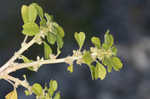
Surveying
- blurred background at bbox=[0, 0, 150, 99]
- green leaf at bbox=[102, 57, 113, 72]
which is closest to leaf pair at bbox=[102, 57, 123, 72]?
green leaf at bbox=[102, 57, 113, 72]

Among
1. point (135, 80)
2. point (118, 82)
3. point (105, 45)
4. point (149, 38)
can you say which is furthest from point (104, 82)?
point (105, 45)

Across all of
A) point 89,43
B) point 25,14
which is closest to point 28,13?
point 25,14

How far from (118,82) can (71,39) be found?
0.53 metres

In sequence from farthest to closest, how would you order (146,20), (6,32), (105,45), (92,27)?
(146,20), (92,27), (6,32), (105,45)

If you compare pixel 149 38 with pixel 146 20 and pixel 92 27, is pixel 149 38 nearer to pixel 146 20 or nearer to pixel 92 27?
pixel 146 20

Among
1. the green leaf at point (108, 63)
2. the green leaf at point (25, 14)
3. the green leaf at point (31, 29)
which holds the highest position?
the green leaf at point (25, 14)

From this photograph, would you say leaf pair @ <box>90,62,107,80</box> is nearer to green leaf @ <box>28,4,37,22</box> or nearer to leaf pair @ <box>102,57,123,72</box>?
leaf pair @ <box>102,57,123,72</box>

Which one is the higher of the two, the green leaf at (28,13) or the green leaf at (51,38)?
the green leaf at (28,13)

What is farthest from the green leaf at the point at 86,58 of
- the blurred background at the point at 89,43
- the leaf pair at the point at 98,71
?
the blurred background at the point at 89,43

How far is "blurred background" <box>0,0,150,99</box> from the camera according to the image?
2102 mm

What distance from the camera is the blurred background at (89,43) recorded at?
2102mm

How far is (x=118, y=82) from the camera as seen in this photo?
227cm

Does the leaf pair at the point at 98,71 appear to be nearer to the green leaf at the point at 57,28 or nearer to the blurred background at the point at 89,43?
the green leaf at the point at 57,28

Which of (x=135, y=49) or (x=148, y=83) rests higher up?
(x=135, y=49)
